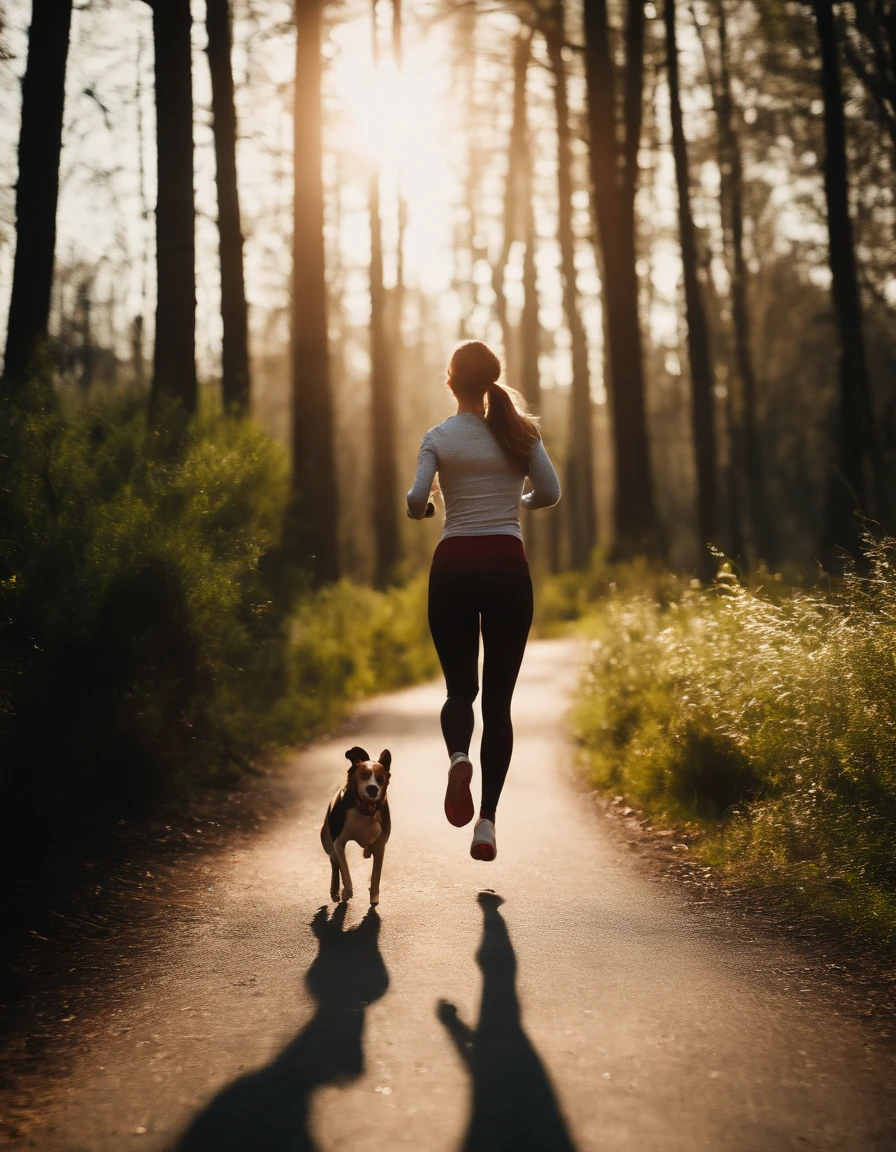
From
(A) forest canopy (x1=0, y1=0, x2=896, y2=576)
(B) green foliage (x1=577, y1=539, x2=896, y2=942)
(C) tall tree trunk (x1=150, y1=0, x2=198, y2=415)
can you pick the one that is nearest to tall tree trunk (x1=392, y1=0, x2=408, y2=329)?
(A) forest canopy (x1=0, y1=0, x2=896, y2=576)

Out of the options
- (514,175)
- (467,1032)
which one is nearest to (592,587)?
(514,175)

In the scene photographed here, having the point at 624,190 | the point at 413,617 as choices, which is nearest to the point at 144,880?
the point at 413,617

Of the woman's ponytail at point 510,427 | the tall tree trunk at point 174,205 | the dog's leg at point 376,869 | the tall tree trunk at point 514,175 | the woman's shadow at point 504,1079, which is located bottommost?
the woman's shadow at point 504,1079

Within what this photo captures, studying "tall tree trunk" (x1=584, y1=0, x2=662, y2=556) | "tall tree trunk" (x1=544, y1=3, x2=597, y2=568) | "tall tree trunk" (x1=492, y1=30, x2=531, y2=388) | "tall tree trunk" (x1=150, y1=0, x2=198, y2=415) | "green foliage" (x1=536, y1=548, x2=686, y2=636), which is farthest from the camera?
"tall tree trunk" (x1=544, y1=3, x2=597, y2=568)

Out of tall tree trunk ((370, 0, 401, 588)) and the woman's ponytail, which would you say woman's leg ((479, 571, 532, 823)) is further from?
tall tree trunk ((370, 0, 401, 588))

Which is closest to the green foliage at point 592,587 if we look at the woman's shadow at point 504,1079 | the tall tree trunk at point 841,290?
the tall tree trunk at point 841,290

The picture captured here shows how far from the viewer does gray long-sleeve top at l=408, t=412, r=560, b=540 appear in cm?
586

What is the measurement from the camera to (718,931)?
5.48 m

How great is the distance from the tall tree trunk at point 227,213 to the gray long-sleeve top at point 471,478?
37.4ft

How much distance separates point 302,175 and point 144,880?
1335 cm

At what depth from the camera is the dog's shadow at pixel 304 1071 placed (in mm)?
3428

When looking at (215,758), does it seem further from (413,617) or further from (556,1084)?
(413,617)

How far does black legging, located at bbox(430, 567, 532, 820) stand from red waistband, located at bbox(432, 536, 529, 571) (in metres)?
0.03

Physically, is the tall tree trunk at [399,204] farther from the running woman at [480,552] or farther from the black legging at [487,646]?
the black legging at [487,646]
